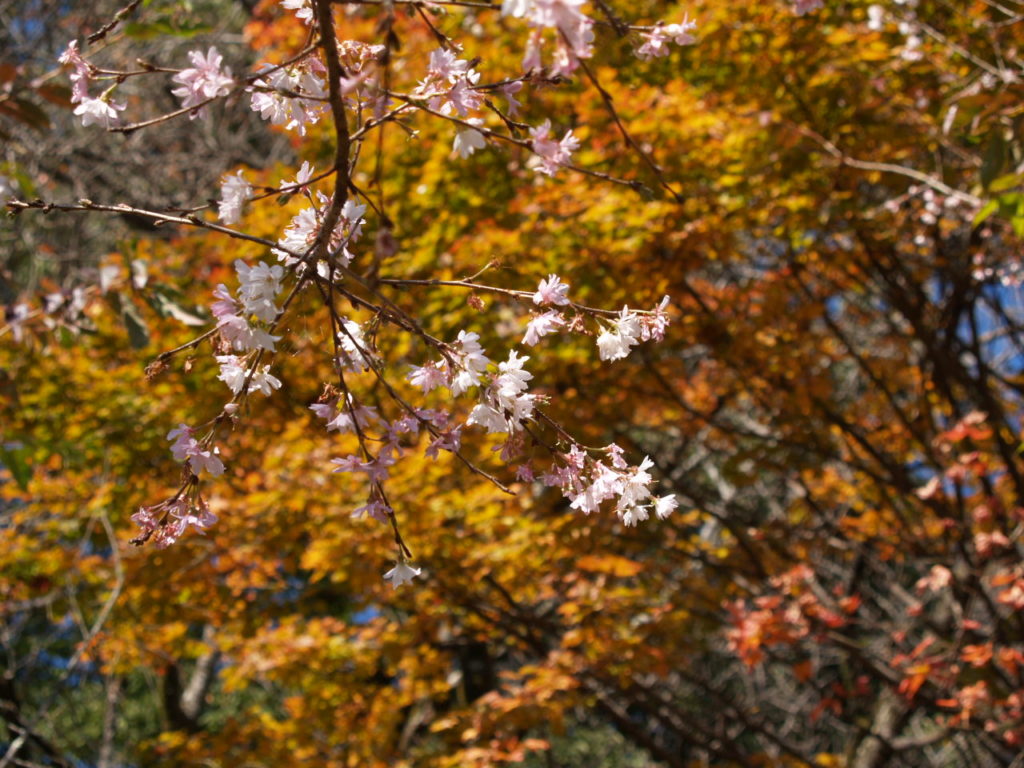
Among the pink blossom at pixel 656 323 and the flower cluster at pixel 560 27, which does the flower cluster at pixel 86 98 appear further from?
the pink blossom at pixel 656 323

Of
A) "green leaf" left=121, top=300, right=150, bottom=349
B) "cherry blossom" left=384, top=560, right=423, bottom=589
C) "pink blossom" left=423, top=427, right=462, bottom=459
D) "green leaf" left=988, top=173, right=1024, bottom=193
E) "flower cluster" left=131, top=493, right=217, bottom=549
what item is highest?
"green leaf" left=121, top=300, right=150, bottom=349

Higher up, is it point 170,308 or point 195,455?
point 170,308

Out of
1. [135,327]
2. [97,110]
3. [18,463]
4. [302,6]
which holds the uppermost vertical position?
[135,327]

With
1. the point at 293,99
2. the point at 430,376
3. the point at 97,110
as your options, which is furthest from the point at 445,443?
the point at 97,110

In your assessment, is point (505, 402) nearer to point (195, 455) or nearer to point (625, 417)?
point (195, 455)

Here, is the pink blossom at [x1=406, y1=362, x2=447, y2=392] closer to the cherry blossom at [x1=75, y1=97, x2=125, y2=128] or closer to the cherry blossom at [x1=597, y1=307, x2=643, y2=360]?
the cherry blossom at [x1=597, y1=307, x2=643, y2=360]

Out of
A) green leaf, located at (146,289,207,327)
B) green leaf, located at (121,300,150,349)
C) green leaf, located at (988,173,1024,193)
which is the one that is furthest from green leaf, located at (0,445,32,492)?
green leaf, located at (988,173,1024,193)

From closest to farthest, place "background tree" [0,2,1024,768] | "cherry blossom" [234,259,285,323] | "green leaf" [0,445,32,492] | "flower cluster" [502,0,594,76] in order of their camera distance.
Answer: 1. "flower cluster" [502,0,594,76]
2. "cherry blossom" [234,259,285,323]
3. "green leaf" [0,445,32,492]
4. "background tree" [0,2,1024,768]

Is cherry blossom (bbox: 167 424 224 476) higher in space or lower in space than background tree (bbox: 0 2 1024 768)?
lower

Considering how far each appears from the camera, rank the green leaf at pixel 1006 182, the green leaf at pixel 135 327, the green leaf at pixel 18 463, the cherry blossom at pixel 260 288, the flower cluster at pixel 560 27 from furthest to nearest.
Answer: the green leaf at pixel 135 327
the green leaf at pixel 18 463
the green leaf at pixel 1006 182
the cherry blossom at pixel 260 288
the flower cluster at pixel 560 27

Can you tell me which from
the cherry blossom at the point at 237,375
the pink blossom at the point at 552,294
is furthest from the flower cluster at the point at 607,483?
the cherry blossom at the point at 237,375

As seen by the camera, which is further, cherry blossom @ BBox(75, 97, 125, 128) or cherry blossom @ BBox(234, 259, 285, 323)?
cherry blossom @ BBox(75, 97, 125, 128)

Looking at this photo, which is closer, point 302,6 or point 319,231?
point 319,231

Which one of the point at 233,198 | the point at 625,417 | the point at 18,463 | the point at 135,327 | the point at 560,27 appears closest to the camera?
the point at 560,27
